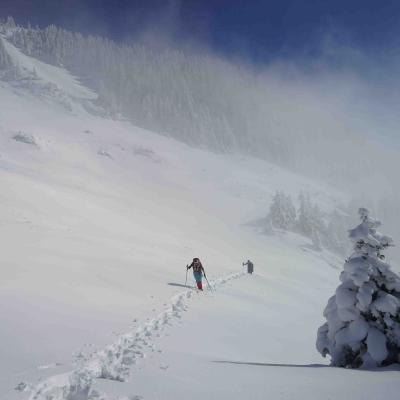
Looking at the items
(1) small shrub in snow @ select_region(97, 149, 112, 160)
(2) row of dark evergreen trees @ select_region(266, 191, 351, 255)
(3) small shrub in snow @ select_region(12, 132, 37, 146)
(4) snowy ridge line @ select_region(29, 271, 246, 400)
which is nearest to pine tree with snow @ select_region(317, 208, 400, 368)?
(4) snowy ridge line @ select_region(29, 271, 246, 400)

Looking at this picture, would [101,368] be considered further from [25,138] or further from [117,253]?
[25,138]

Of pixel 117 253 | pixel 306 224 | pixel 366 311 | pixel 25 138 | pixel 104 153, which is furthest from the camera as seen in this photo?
pixel 104 153

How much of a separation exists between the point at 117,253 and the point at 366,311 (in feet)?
59.7

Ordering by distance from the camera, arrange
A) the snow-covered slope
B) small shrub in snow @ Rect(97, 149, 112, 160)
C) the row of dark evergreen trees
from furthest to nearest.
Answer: small shrub in snow @ Rect(97, 149, 112, 160) → the row of dark evergreen trees → the snow-covered slope

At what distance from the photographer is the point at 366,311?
9.49 m

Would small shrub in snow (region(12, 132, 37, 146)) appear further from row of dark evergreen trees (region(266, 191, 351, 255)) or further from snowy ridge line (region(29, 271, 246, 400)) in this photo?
snowy ridge line (region(29, 271, 246, 400))

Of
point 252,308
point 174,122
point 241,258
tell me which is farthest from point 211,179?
point 252,308

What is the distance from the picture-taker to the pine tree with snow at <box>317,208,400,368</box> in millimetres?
9172

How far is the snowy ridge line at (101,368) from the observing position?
5988 millimetres

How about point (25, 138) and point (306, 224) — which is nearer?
point (25, 138)

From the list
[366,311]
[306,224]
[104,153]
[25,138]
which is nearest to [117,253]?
[366,311]

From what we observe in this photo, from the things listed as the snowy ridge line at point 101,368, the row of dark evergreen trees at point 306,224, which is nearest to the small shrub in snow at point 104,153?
the row of dark evergreen trees at point 306,224

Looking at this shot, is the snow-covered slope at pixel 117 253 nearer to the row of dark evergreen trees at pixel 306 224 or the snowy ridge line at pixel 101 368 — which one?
the snowy ridge line at pixel 101 368

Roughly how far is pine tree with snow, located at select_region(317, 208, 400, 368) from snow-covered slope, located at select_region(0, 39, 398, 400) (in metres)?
2.10
